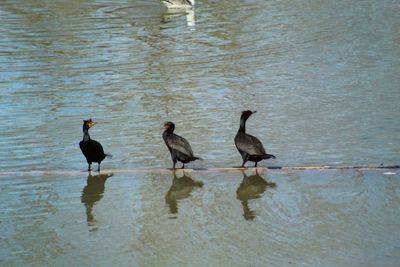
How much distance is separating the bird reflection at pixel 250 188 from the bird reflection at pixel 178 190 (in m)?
0.53

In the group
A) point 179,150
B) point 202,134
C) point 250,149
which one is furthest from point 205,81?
point 250,149

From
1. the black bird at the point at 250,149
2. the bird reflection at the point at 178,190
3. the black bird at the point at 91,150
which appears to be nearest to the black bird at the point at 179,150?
the bird reflection at the point at 178,190

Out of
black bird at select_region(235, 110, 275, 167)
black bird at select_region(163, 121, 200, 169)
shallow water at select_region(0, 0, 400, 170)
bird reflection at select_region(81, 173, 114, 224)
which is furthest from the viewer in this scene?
shallow water at select_region(0, 0, 400, 170)

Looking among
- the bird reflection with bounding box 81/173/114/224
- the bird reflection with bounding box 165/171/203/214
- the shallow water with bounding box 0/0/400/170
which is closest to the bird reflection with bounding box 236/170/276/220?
the bird reflection with bounding box 165/171/203/214

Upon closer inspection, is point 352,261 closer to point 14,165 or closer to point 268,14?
point 14,165

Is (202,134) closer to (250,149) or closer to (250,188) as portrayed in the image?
(250,149)

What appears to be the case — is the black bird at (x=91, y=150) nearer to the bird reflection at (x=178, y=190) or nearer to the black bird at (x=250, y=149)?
the bird reflection at (x=178, y=190)

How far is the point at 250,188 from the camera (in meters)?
10.7

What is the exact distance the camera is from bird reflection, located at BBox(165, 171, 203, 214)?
10.2 m

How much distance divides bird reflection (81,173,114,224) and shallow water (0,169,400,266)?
0.01 m

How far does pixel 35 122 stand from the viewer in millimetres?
13938

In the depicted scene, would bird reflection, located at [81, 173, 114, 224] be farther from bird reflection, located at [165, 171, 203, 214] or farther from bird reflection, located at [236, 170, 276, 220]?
bird reflection, located at [236, 170, 276, 220]

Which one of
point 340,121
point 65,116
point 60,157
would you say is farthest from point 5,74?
point 340,121

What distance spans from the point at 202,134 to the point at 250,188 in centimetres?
241
